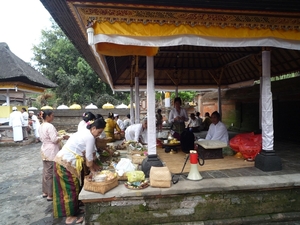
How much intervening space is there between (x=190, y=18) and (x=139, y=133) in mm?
3369

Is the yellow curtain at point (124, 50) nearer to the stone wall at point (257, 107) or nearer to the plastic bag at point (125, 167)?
the plastic bag at point (125, 167)

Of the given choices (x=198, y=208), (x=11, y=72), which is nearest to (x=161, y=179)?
(x=198, y=208)

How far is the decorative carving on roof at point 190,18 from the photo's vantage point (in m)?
3.47

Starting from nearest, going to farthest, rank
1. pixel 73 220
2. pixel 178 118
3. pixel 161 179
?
pixel 161 179
pixel 73 220
pixel 178 118

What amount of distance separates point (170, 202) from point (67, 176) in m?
1.83

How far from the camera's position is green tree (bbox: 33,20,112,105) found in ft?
70.6

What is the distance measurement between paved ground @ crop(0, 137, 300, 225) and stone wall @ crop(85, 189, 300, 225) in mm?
377

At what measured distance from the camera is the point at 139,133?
20.0 ft

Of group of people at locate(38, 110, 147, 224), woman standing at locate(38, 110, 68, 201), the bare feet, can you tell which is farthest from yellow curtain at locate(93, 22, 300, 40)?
the bare feet

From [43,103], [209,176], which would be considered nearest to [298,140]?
[209,176]

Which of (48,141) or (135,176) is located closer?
(135,176)

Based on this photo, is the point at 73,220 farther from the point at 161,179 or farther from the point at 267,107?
the point at 267,107

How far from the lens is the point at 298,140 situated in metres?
6.97

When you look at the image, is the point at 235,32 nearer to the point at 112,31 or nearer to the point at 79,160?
the point at 112,31
